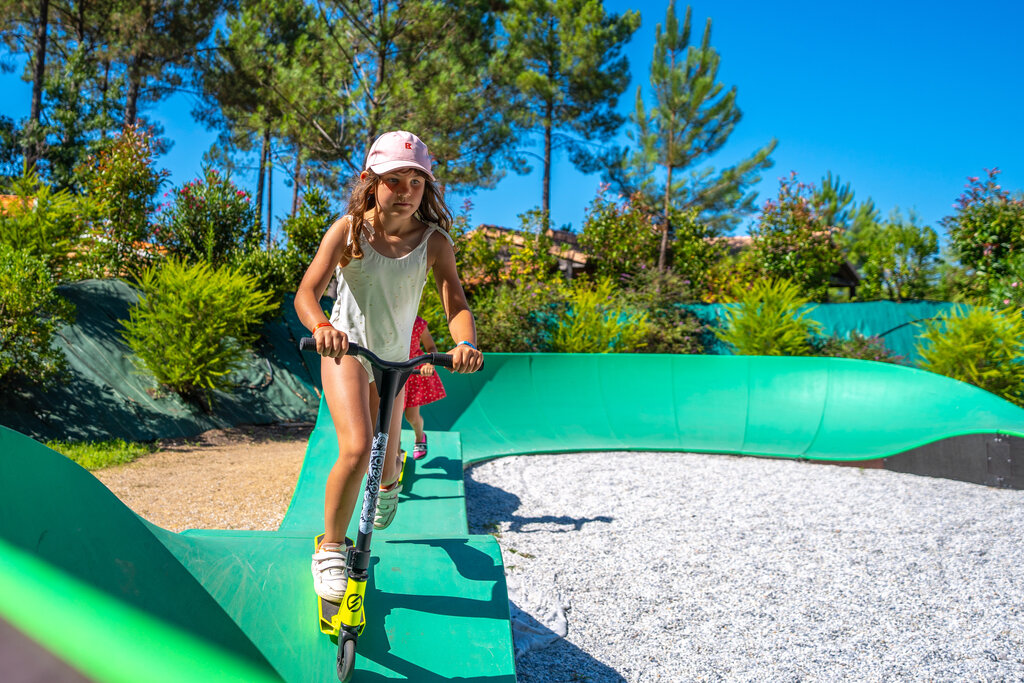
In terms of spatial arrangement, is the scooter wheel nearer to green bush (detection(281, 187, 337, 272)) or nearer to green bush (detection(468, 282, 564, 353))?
green bush (detection(468, 282, 564, 353))

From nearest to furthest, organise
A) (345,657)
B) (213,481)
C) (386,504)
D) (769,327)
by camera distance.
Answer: (345,657)
(386,504)
(213,481)
(769,327)

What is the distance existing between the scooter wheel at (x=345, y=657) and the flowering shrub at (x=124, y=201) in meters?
8.39

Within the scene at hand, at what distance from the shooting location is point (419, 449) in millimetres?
4398

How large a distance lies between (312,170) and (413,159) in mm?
16269

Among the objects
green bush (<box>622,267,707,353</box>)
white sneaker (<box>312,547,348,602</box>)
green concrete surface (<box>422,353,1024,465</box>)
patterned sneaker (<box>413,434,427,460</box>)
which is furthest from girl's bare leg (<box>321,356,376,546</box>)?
green bush (<box>622,267,707,353</box>)

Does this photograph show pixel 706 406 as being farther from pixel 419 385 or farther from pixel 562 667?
pixel 562 667

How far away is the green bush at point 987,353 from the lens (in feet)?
27.6

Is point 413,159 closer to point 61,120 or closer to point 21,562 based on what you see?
point 21,562

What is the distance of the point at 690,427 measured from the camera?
7.74 m

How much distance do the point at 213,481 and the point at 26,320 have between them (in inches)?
98.0

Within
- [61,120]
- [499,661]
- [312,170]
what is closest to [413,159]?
[499,661]

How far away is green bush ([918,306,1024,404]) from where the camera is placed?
8.41 meters

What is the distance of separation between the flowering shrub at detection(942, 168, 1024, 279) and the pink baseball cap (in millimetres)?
15314

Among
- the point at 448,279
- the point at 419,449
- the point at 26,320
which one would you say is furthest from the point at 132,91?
the point at 448,279
